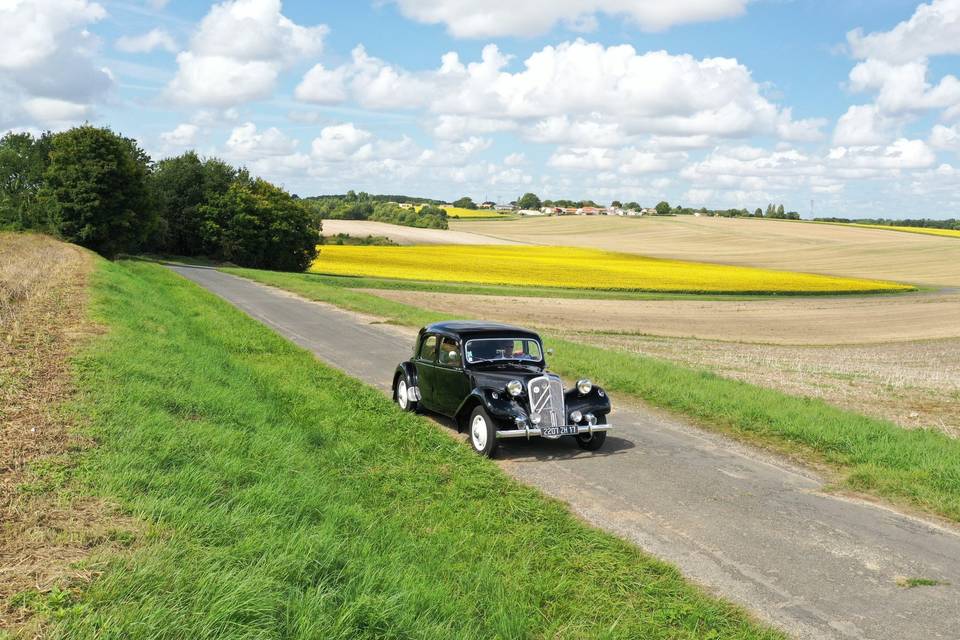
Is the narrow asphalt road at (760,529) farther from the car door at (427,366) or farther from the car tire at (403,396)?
the car tire at (403,396)

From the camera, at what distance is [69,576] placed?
4242 mm

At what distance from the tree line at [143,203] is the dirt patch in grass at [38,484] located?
2249 inches

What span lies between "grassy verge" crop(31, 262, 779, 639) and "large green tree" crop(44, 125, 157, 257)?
194 feet

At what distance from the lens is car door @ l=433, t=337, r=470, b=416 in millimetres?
11102

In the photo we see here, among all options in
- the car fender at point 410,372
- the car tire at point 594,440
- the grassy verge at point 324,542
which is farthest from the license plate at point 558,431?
the car fender at point 410,372

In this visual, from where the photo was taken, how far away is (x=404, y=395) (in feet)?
41.9

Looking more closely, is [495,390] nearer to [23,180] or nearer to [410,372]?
[410,372]

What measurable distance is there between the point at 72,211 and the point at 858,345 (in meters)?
60.4

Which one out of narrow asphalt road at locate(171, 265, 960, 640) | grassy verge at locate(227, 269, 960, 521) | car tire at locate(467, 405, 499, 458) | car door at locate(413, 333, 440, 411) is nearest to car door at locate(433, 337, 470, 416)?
car door at locate(413, 333, 440, 411)

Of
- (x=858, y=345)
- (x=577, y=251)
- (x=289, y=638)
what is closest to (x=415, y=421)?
(x=289, y=638)

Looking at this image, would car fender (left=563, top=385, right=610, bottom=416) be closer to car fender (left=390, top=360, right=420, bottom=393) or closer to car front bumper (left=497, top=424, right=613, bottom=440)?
car front bumper (left=497, top=424, right=613, bottom=440)

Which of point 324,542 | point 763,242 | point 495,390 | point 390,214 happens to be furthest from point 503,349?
point 390,214

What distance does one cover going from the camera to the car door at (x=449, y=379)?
36.4ft

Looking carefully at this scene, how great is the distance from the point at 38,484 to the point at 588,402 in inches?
283
